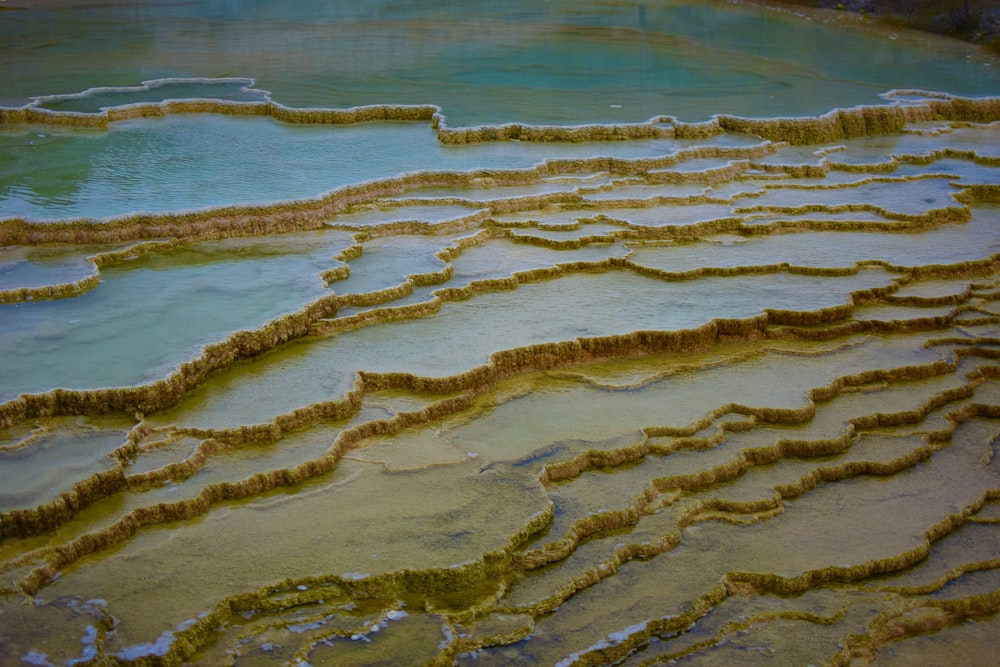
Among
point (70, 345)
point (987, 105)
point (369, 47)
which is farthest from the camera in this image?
point (369, 47)

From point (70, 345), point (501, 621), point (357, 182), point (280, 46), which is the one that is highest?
point (280, 46)

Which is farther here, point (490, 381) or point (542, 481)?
point (490, 381)

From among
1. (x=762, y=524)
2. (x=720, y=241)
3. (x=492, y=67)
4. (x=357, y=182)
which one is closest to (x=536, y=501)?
(x=762, y=524)

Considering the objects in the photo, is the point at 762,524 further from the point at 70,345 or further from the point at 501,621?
the point at 70,345
